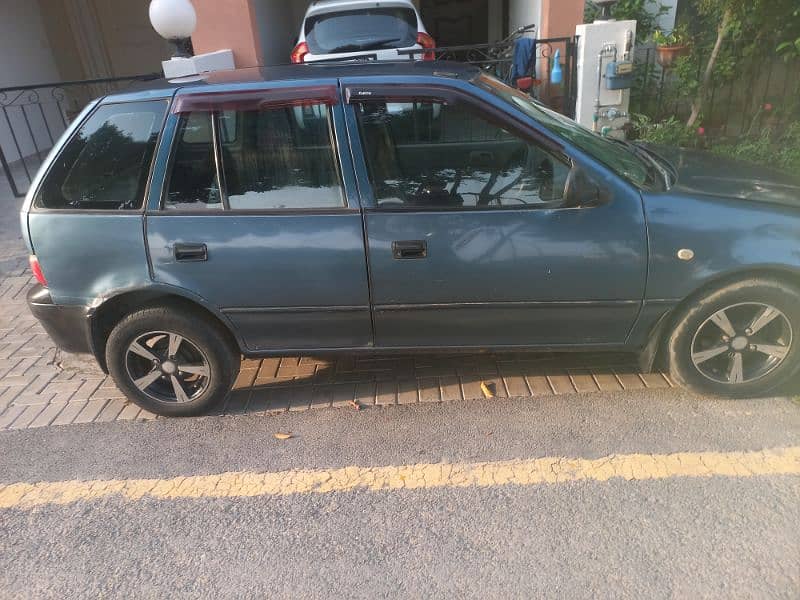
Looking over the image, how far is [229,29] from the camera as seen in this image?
7.67 meters

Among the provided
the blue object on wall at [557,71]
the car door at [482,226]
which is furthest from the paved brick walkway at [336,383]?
the blue object on wall at [557,71]

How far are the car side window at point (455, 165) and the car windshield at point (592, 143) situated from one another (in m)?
0.20

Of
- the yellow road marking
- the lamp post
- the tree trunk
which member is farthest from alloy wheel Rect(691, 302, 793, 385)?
the lamp post

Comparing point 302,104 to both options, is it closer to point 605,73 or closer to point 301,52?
point 605,73

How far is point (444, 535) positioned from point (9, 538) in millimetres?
1970

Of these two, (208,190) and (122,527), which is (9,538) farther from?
(208,190)

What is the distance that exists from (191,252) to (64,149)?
36.6 inches

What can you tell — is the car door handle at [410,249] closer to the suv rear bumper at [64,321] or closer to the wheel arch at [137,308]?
the wheel arch at [137,308]

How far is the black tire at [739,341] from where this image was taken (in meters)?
2.96

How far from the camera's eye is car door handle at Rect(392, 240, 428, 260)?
116 inches

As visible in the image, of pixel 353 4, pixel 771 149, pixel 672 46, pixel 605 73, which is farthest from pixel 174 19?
pixel 771 149

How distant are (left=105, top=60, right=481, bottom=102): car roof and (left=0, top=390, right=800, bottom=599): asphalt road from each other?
6.00 feet

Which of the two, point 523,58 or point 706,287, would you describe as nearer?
point 706,287

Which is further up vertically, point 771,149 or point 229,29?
point 229,29
